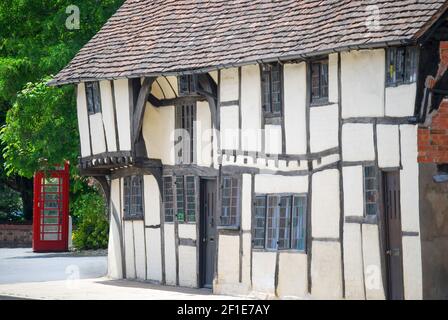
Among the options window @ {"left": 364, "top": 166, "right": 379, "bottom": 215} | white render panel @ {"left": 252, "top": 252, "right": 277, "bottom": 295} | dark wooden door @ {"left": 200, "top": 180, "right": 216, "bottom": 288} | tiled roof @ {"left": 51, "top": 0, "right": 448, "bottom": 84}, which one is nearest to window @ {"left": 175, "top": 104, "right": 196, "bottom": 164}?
dark wooden door @ {"left": 200, "top": 180, "right": 216, "bottom": 288}

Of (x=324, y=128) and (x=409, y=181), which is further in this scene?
(x=324, y=128)

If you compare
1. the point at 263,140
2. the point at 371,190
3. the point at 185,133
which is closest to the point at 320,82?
the point at 263,140

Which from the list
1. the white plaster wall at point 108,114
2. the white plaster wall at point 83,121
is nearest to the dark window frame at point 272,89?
the white plaster wall at point 108,114

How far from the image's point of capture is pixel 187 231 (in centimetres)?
2759

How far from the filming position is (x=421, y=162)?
68.7ft

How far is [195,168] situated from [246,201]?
2.24m

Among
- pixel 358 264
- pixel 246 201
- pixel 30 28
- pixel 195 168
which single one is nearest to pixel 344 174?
pixel 358 264

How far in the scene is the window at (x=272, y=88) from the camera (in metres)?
24.6

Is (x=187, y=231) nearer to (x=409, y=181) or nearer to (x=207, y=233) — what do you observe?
(x=207, y=233)

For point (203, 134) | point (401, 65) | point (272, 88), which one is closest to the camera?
point (401, 65)

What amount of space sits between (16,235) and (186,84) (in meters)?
22.9

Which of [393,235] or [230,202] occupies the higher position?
[230,202]

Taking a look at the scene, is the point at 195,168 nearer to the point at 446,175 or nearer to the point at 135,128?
the point at 135,128
